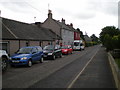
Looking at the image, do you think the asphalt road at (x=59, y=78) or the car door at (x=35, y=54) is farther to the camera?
the car door at (x=35, y=54)

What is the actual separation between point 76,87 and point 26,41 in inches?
711

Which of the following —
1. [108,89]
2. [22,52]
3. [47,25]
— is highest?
[47,25]

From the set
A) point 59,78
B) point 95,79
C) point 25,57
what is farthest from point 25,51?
point 95,79

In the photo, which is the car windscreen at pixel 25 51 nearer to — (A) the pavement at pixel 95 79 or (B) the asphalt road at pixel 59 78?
(B) the asphalt road at pixel 59 78

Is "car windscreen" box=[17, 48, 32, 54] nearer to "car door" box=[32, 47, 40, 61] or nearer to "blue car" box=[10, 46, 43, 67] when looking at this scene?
"blue car" box=[10, 46, 43, 67]

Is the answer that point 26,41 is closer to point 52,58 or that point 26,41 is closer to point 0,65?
point 52,58

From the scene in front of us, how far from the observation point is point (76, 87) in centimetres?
629

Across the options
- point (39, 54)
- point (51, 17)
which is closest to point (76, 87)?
point (39, 54)

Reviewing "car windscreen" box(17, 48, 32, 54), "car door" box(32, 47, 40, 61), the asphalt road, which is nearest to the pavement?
the asphalt road

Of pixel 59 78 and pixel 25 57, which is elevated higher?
pixel 25 57

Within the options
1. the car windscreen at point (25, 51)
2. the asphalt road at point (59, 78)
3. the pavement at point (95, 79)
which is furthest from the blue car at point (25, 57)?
the pavement at point (95, 79)

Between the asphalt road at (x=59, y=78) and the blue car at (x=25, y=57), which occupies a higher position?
the blue car at (x=25, y=57)

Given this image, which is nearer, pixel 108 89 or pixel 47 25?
pixel 108 89

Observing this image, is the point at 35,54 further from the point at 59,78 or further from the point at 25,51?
the point at 59,78
